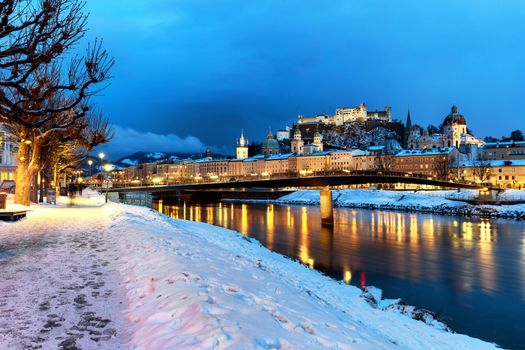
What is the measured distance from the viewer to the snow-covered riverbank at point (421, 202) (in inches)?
2419

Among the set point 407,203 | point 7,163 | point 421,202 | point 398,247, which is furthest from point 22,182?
point 421,202

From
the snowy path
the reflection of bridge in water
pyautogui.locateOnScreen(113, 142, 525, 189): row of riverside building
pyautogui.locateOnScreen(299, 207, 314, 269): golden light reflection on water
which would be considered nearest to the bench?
the snowy path

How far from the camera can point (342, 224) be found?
2023 inches

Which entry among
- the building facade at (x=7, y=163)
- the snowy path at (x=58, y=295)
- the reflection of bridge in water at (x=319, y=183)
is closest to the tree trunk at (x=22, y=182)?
the snowy path at (x=58, y=295)

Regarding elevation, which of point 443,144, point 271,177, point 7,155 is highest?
point 443,144

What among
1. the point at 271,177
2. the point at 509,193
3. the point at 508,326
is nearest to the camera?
the point at 508,326

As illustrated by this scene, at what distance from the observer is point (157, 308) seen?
21.8 ft

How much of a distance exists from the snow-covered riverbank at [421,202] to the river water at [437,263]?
496 inches

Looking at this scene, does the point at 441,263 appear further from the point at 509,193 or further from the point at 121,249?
the point at 509,193

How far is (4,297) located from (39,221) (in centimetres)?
1354

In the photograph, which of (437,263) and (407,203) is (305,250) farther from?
(407,203)

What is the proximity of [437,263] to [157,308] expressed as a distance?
2412 centimetres

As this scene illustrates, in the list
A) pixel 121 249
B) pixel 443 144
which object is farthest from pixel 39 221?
pixel 443 144

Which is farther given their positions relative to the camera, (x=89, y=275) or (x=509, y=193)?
(x=509, y=193)
